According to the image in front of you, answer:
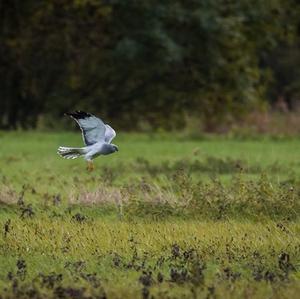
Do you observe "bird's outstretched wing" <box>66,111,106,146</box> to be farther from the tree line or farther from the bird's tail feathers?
the tree line

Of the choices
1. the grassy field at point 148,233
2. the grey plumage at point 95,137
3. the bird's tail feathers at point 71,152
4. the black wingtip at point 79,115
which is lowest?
the grassy field at point 148,233

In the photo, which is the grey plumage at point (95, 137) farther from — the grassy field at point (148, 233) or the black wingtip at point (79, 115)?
the grassy field at point (148, 233)

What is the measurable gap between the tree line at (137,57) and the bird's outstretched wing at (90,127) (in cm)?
1686

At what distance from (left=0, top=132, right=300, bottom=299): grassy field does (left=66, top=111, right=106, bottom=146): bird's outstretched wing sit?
85 centimetres

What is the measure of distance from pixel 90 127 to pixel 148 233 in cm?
114

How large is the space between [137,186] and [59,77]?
655 inches

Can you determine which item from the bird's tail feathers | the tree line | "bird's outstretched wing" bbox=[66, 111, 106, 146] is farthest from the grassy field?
the tree line

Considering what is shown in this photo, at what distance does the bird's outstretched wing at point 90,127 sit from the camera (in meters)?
10.7

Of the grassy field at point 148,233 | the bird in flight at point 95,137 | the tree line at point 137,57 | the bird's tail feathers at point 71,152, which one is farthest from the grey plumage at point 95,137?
the tree line at point 137,57

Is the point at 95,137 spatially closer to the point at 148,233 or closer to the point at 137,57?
the point at 148,233

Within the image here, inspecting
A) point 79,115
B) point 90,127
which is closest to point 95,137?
point 90,127

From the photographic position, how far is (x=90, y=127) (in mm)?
10883

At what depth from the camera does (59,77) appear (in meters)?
29.8

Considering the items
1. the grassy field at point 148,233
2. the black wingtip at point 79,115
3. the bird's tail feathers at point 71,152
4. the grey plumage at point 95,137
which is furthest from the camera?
the bird's tail feathers at point 71,152
